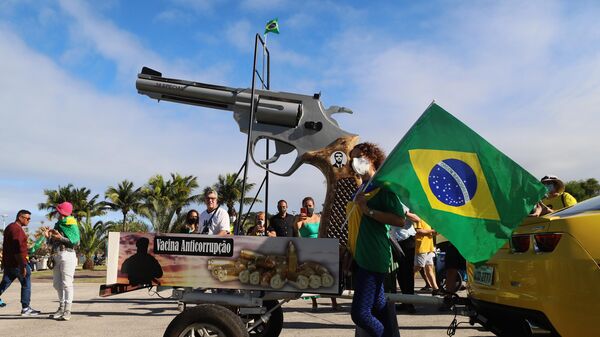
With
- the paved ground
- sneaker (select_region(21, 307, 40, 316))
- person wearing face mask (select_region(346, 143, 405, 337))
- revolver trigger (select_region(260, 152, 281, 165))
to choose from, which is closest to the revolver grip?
revolver trigger (select_region(260, 152, 281, 165))

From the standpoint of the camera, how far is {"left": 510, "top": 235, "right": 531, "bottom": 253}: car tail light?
3441mm

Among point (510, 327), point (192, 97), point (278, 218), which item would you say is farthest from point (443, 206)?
point (278, 218)

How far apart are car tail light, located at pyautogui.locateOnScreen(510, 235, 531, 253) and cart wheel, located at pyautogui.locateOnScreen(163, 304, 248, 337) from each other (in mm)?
2055

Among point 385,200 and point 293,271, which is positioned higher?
point 385,200

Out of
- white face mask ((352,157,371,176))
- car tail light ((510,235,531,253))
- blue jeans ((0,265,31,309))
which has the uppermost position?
white face mask ((352,157,371,176))

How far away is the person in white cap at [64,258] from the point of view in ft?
22.3

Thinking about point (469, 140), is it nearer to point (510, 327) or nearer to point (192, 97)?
point (510, 327)

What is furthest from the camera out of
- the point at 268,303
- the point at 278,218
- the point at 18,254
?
the point at 278,218

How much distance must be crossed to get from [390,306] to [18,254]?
6.52 metres

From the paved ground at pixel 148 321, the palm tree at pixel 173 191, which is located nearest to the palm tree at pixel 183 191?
the palm tree at pixel 173 191

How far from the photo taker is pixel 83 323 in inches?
258

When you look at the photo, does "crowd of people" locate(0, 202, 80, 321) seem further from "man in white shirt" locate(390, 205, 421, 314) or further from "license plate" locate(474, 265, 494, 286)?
"license plate" locate(474, 265, 494, 286)

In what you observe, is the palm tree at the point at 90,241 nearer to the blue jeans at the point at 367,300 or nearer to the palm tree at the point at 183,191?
the palm tree at the point at 183,191

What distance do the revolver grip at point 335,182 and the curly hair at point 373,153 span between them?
859mm
